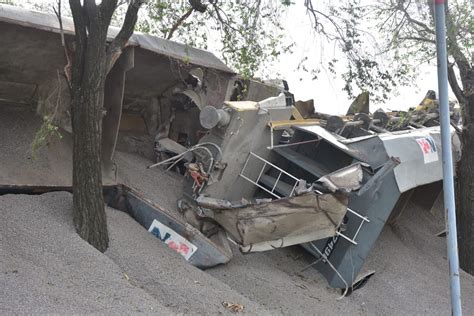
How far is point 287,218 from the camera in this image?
583cm

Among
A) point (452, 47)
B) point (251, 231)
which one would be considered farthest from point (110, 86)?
point (452, 47)

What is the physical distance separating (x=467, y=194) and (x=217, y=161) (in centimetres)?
472

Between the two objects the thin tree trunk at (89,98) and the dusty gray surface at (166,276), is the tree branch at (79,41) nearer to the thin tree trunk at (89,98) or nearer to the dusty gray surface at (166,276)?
the thin tree trunk at (89,98)

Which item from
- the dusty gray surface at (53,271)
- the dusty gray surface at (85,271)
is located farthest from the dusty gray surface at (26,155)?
the dusty gray surface at (53,271)

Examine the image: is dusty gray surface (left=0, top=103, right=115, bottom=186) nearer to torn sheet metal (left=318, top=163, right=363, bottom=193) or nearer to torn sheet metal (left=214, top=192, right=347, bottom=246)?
torn sheet metal (left=214, top=192, right=347, bottom=246)

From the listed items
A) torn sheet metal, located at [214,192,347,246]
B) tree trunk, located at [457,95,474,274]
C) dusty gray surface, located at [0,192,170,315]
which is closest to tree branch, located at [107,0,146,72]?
dusty gray surface, located at [0,192,170,315]

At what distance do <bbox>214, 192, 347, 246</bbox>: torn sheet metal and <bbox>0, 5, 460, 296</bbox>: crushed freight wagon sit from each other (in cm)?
1

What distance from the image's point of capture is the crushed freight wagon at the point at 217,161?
19.2ft

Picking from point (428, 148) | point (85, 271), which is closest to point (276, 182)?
point (428, 148)

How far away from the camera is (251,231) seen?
19.3 ft

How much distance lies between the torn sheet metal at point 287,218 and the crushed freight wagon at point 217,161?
0.04 ft

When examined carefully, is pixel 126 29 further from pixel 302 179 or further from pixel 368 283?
pixel 368 283

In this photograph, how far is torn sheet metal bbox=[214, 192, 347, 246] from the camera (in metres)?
Answer: 5.71

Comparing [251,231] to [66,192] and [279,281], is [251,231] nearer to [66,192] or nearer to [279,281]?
[279,281]
